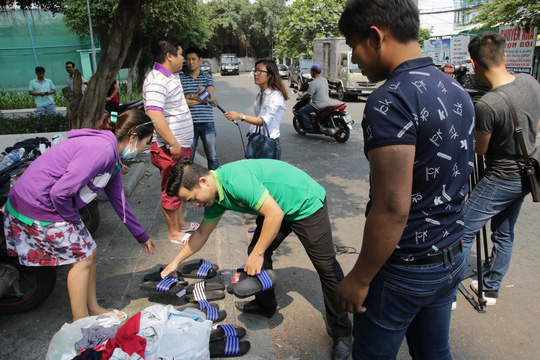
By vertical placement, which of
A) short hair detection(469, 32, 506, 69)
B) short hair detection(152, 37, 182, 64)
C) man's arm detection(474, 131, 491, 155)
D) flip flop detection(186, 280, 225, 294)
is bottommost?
flip flop detection(186, 280, 225, 294)

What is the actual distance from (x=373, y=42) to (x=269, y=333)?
2107 mm

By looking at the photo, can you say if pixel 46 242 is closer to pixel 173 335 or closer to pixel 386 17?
pixel 173 335

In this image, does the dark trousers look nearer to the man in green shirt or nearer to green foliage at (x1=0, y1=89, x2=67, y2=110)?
the man in green shirt

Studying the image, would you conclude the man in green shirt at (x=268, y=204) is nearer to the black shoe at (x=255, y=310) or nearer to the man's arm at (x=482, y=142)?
the black shoe at (x=255, y=310)

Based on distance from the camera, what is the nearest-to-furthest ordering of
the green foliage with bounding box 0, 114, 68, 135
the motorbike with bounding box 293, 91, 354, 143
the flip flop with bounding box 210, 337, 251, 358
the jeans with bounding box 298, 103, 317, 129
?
1. the flip flop with bounding box 210, 337, 251, 358
2. the green foliage with bounding box 0, 114, 68, 135
3. the motorbike with bounding box 293, 91, 354, 143
4. the jeans with bounding box 298, 103, 317, 129

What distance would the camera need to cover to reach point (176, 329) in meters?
2.24

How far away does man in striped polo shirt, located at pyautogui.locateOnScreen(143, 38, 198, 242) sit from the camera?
3.75 metres

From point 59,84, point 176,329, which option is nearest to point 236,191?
point 176,329

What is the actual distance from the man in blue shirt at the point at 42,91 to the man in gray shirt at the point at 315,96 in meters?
6.16

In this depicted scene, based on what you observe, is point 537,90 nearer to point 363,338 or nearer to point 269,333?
point 363,338

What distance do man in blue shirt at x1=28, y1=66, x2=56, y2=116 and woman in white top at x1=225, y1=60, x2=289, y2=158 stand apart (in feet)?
24.4

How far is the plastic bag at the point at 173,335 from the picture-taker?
2115 millimetres

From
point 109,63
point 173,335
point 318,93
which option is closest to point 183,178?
point 173,335

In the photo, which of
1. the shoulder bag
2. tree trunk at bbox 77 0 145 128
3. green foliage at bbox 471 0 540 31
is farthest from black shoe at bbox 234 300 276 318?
green foliage at bbox 471 0 540 31
